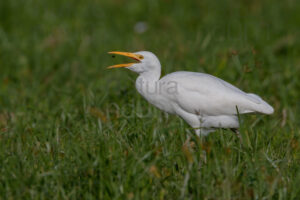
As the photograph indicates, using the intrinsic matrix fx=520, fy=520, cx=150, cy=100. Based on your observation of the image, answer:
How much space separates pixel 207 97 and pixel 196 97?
0.09 m

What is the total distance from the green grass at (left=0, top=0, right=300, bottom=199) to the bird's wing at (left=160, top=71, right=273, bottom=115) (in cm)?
22

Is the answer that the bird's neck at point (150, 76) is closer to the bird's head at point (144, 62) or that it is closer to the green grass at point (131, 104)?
the bird's head at point (144, 62)

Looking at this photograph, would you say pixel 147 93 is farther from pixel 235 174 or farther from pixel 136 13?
pixel 136 13

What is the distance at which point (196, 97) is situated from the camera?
4.27 meters

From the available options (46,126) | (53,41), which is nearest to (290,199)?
(46,126)

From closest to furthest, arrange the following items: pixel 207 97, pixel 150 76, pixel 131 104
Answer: pixel 207 97 < pixel 150 76 < pixel 131 104

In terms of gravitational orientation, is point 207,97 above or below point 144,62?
below

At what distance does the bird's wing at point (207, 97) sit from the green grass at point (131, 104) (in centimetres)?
22

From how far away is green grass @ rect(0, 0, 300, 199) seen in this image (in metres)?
3.33

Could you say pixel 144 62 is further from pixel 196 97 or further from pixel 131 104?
pixel 131 104

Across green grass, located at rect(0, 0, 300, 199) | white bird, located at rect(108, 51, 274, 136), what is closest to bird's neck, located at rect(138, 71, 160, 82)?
white bird, located at rect(108, 51, 274, 136)

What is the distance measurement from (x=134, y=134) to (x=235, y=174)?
38.9 inches

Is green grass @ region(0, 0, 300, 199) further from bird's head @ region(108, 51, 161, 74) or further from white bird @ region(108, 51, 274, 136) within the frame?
bird's head @ region(108, 51, 161, 74)

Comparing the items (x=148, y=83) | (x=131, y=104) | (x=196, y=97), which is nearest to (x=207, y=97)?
(x=196, y=97)
